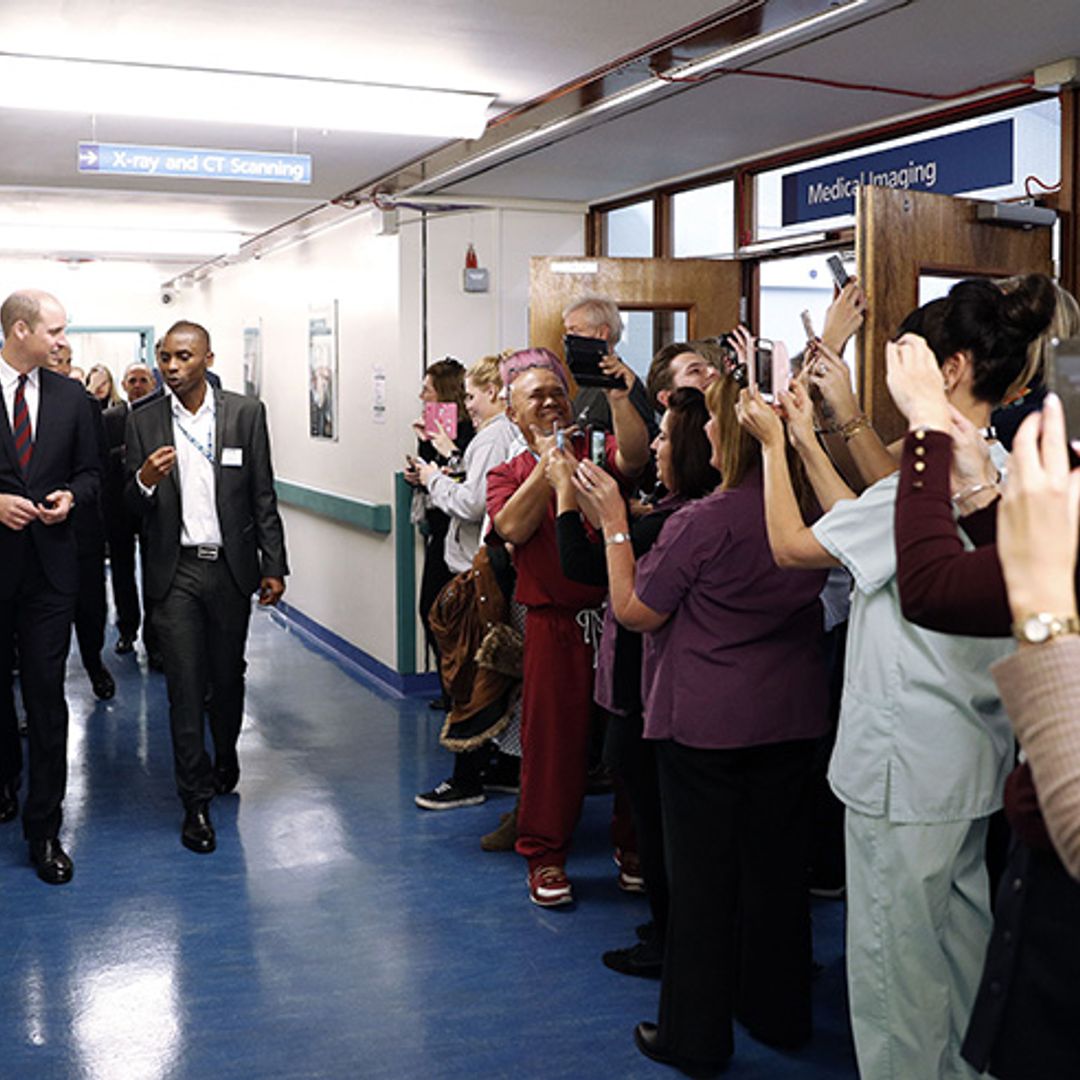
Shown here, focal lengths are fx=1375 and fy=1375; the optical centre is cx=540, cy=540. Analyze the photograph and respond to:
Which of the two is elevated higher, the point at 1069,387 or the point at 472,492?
the point at 1069,387

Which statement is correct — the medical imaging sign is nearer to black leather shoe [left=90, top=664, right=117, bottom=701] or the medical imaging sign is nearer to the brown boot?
the brown boot

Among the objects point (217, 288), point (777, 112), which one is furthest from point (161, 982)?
point (217, 288)

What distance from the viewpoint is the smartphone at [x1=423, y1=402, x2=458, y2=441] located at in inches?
250

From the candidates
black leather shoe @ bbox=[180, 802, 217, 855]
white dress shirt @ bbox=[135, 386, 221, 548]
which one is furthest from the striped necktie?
black leather shoe @ bbox=[180, 802, 217, 855]

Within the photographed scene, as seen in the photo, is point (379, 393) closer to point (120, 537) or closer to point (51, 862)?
point (120, 537)

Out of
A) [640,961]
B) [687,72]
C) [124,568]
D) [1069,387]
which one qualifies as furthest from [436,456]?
[1069,387]

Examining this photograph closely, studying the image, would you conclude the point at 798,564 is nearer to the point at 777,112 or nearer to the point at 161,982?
the point at 161,982

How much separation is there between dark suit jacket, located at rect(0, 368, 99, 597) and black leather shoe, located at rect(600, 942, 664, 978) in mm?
2149

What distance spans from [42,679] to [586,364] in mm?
2051

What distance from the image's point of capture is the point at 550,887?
4211 mm

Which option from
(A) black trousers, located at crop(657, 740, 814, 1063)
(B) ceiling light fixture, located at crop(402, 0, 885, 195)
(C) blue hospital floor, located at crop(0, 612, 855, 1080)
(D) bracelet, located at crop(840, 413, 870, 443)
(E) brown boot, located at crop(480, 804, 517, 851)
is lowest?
(C) blue hospital floor, located at crop(0, 612, 855, 1080)

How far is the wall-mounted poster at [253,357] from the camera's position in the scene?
34.6 feet

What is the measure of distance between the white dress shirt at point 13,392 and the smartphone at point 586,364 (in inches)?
70.9

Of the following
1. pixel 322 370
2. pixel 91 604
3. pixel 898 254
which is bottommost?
pixel 91 604
